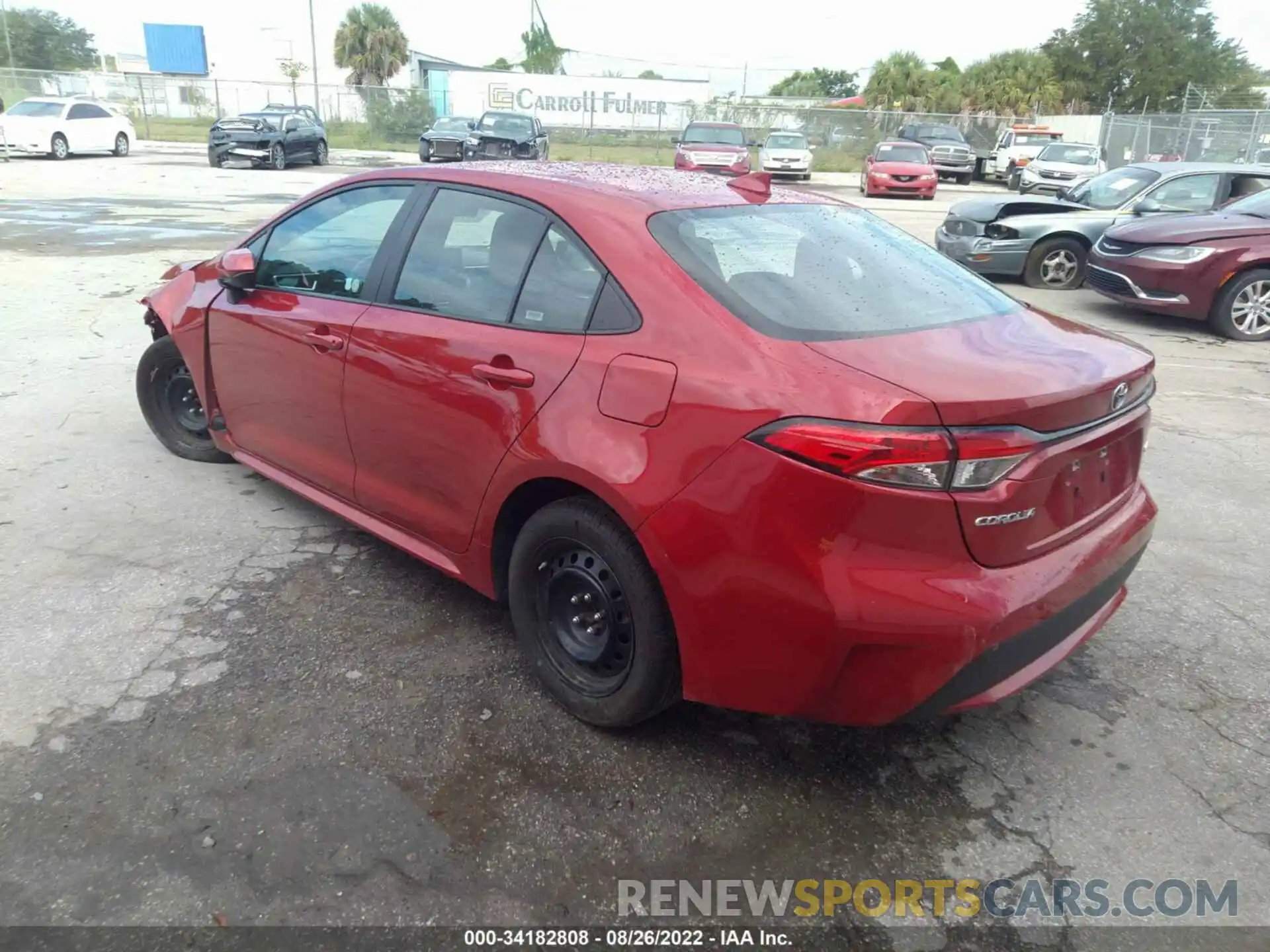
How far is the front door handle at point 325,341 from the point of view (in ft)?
11.4

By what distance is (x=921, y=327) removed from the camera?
2631 mm

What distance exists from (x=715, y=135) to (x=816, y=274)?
2389 centimetres

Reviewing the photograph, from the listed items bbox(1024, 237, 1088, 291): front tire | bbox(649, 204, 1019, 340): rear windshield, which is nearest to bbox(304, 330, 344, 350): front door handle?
bbox(649, 204, 1019, 340): rear windshield

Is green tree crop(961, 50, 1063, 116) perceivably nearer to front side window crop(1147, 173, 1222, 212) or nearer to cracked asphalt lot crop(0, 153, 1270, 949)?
front side window crop(1147, 173, 1222, 212)

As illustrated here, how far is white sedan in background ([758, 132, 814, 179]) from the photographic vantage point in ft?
94.2

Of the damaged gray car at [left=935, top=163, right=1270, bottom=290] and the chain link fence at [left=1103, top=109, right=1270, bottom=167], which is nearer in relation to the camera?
the damaged gray car at [left=935, top=163, right=1270, bottom=290]

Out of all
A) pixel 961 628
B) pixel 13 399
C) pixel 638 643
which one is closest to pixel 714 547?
pixel 638 643

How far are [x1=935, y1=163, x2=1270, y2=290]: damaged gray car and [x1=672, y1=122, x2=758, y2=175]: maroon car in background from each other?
11.9 m

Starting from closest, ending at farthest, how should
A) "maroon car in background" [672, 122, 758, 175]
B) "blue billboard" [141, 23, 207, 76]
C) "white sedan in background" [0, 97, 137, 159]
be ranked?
"maroon car in background" [672, 122, 758, 175], "white sedan in background" [0, 97, 137, 159], "blue billboard" [141, 23, 207, 76]

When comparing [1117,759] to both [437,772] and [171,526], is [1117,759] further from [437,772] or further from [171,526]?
[171,526]

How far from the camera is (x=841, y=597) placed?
7.19 feet

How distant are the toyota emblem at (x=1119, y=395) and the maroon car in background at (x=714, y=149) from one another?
20766 mm

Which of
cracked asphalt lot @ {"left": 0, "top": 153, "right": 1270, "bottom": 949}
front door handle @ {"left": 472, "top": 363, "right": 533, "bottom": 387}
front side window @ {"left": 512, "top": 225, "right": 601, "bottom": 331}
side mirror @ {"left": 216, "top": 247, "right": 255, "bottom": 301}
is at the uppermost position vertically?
front side window @ {"left": 512, "top": 225, "right": 601, "bottom": 331}

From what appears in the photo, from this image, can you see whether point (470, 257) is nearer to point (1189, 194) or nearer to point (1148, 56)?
point (1189, 194)
